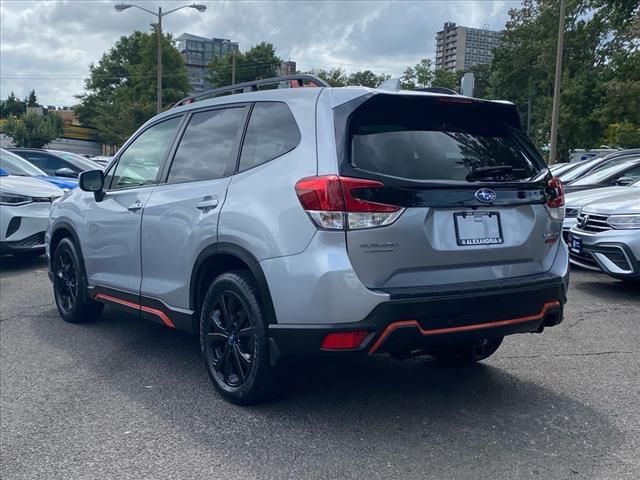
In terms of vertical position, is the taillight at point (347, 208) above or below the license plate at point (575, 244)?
above

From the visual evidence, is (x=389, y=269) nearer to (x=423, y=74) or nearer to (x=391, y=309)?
(x=391, y=309)

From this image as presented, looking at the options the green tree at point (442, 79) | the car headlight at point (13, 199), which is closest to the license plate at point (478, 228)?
the car headlight at point (13, 199)

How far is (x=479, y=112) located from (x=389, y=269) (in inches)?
48.8

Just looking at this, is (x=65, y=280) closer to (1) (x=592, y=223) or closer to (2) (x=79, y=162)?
(1) (x=592, y=223)

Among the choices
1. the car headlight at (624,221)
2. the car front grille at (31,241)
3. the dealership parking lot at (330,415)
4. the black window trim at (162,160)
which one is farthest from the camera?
the car front grille at (31,241)

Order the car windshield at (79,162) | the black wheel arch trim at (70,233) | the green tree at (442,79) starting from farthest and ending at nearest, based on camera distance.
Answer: the green tree at (442,79) → the car windshield at (79,162) → the black wheel arch trim at (70,233)

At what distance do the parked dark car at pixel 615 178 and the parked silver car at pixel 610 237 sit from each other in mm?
2685

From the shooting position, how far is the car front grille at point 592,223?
24.7 ft

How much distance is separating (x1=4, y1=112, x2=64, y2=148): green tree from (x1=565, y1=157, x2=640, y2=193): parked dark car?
45.1m

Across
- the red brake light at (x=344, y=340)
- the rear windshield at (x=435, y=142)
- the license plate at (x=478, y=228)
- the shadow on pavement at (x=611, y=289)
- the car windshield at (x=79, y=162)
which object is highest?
the rear windshield at (x=435, y=142)

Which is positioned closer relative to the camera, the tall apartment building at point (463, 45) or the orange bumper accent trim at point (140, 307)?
the orange bumper accent trim at point (140, 307)

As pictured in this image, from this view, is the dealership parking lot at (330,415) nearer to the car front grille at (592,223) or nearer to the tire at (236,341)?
the tire at (236,341)

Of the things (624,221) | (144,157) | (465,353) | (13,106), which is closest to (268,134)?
(144,157)

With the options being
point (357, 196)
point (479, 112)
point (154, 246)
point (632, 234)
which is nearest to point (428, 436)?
point (357, 196)
